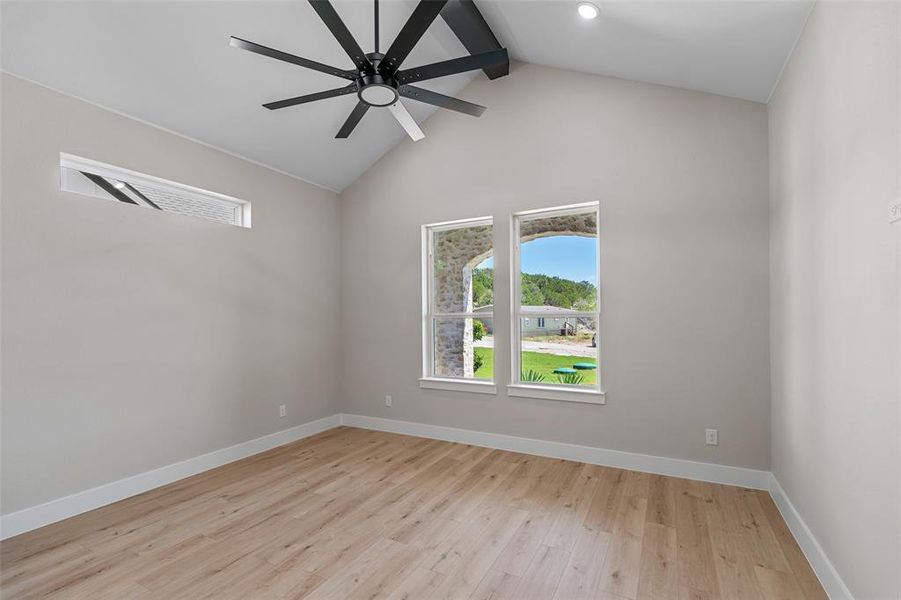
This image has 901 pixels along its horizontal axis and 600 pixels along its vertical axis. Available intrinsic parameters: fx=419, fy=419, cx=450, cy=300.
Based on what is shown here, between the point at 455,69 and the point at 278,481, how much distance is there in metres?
3.21

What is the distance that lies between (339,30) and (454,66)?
609mm

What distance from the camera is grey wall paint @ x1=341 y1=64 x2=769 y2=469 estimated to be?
3121mm

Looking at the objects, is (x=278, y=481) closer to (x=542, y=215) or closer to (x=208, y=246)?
(x=208, y=246)

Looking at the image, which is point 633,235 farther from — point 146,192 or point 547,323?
point 146,192

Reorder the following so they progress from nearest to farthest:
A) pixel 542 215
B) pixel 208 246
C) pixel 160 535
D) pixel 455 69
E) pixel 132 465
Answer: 1. pixel 455 69
2. pixel 160 535
3. pixel 132 465
4. pixel 208 246
5. pixel 542 215

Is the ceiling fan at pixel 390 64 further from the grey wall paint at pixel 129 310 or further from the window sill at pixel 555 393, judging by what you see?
the window sill at pixel 555 393

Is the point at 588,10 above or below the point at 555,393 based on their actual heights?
above

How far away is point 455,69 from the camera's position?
2.30 m

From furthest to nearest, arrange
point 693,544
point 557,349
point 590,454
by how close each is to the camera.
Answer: point 557,349
point 590,454
point 693,544

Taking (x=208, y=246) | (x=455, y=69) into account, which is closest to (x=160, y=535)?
(x=208, y=246)

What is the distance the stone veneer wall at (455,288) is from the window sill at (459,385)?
138mm

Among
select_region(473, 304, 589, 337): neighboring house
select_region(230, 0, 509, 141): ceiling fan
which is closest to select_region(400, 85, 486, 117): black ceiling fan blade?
select_region(230, 0, 509, 141): ceiling fan

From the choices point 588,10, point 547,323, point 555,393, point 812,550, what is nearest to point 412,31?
point 588,10

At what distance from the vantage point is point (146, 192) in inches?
129
